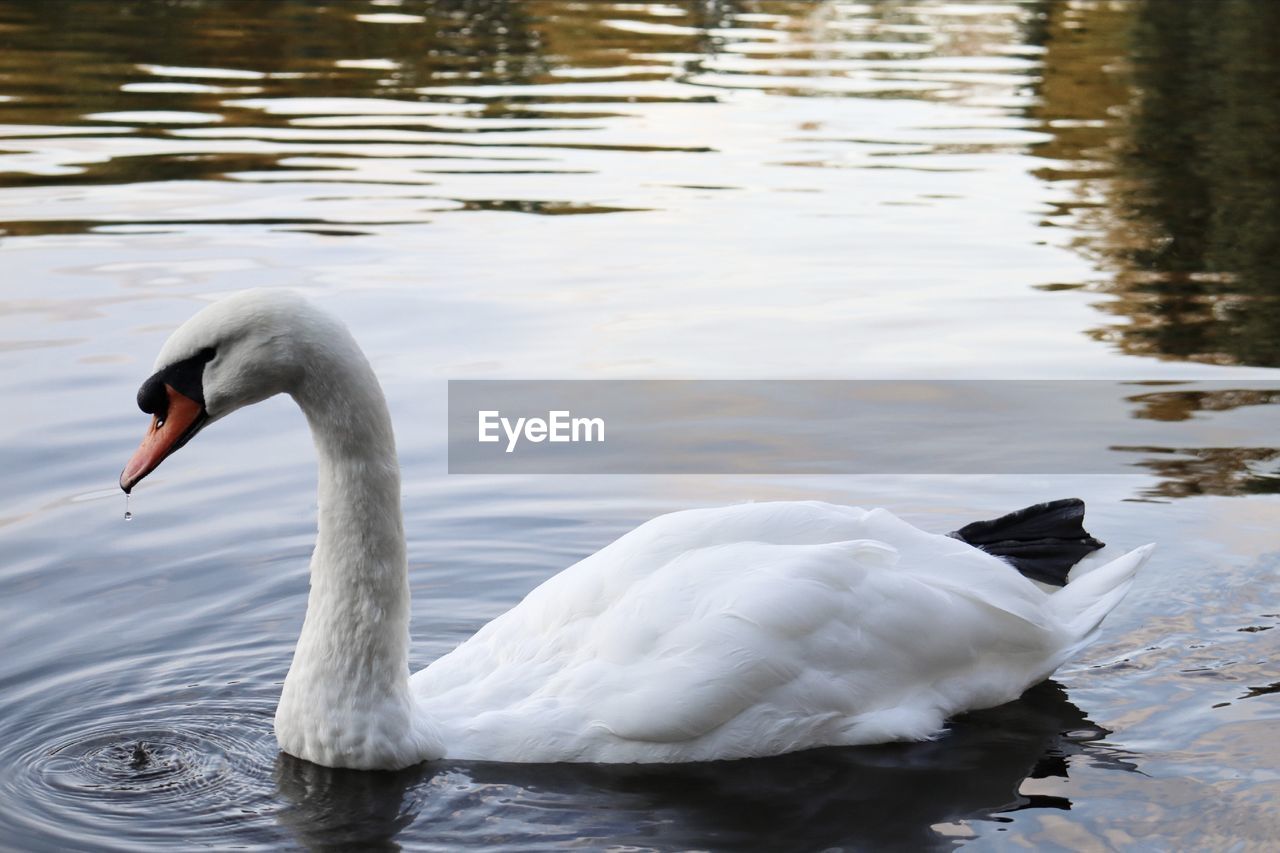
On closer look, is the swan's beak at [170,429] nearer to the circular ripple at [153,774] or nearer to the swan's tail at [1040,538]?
the circular ripple at [153,774]

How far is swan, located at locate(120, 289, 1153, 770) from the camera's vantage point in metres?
5.91

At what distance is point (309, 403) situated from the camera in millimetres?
6020

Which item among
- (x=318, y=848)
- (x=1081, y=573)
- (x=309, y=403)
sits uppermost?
(x=309, y=403)

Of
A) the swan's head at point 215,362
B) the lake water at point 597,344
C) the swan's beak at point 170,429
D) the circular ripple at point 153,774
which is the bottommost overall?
the circular ripple at point 153,774

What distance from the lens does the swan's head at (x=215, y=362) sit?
18.9ft

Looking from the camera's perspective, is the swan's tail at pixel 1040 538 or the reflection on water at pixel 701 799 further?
the swan's tail at pixel 1040 538

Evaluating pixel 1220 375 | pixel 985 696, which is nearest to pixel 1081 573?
pixel 985 696

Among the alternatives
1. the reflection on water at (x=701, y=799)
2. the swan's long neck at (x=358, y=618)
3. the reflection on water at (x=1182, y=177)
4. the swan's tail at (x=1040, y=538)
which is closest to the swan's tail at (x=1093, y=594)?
the swan's tail at (x=1040, y=538)

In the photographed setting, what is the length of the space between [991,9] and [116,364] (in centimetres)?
3091

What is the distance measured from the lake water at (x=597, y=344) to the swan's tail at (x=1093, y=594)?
31 centimetres

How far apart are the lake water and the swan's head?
1.23 m

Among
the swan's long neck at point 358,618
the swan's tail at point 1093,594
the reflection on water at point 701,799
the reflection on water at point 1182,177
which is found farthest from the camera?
the reflection on water at point 1182,177

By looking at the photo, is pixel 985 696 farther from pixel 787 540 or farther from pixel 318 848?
pixel 318 848

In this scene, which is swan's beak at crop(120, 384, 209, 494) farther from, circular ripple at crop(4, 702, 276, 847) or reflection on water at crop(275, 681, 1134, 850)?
reflection on water at crop(275, 681, 1134, 850)
